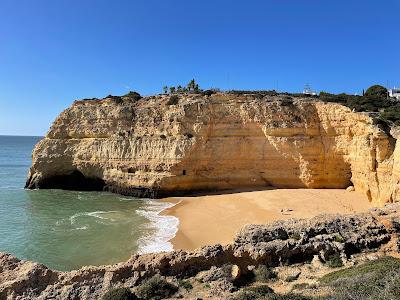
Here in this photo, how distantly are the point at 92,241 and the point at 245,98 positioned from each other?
20340 millimetres

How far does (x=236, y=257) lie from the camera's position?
428 inches

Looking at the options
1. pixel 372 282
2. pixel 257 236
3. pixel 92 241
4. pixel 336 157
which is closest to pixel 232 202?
pixel 336 157

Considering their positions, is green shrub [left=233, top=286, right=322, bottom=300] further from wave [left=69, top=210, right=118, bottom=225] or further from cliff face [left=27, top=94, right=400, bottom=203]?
cliff face [left=27, top=94, right=400, bottom=203]

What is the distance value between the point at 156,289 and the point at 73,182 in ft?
95.9

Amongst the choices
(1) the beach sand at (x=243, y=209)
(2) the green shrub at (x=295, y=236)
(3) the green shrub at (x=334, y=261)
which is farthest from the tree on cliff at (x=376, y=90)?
(3) the green shrub at (x=334, y=261)

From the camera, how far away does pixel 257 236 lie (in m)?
11.7

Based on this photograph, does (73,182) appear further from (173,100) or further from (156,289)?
(156,289)

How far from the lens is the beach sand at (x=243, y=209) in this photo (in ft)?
67.6

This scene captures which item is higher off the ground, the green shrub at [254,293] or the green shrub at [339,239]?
the green shrub at [339,239]

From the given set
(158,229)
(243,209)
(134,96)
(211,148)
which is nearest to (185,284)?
(158,229)

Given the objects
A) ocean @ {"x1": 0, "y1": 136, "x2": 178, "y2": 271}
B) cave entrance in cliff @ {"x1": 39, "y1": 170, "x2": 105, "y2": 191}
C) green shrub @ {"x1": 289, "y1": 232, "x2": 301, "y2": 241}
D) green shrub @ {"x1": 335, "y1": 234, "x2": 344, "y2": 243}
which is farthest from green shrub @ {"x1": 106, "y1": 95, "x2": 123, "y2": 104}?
green shrub @ {"x1": 335, "y1": 234, "x2": 344, "y2": 243}

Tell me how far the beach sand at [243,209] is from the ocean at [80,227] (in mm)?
1312

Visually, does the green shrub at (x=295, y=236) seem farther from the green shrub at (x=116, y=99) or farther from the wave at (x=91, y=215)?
the green shrub at (x=116, y=99)

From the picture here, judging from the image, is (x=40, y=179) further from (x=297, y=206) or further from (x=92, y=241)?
(x=297, y=206)
